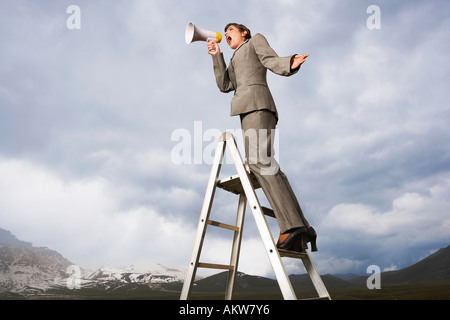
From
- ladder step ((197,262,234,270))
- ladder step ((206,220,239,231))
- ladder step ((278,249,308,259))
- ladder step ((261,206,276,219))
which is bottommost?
ladder step ((197,262,234,270))

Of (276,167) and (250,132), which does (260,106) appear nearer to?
(250,132)

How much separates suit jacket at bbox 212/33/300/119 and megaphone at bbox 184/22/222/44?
0.94ft

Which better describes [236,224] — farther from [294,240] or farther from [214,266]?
[294,240]

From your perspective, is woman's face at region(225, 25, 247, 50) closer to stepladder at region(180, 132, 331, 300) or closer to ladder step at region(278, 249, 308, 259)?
stepladder at region(180, 132, 331, 300)

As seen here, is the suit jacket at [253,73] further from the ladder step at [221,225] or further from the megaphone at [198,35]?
the ladder step at [221,225]

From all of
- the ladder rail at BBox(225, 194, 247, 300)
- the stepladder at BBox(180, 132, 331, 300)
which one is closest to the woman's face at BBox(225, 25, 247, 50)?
the stepladder at BBox(180, 132, 331, 300)

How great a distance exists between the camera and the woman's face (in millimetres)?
2693

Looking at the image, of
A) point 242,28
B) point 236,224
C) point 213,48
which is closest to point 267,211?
point 236,224

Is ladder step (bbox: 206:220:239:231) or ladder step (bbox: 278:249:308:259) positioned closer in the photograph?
ladder step (bbox: 278:249:308:259)

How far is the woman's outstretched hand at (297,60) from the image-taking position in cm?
204

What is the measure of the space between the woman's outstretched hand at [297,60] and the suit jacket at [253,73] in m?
0.06
